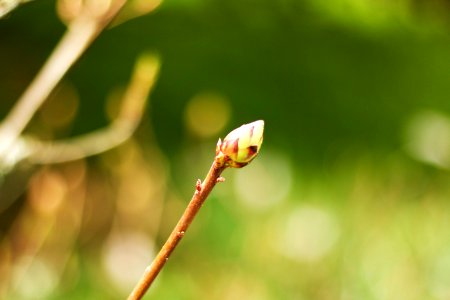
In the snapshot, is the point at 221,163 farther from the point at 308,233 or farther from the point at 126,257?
the point at 308,233

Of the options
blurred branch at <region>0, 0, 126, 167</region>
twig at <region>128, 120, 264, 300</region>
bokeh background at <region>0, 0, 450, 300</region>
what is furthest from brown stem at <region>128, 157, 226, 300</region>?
bokeh background at <region>0, 0, 450, 300</region>

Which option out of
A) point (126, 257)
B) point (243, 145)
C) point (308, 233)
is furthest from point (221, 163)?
point (308, 233)

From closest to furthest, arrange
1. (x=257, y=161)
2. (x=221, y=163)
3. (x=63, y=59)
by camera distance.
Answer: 1. (x=221, y=163)
2. (x=63, y=59)
3. (x=257, y=161)

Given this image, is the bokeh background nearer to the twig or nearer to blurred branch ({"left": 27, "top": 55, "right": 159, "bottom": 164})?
blurred branch ({"left": 27, "top": 55, "right": 159, "bottom": 164})

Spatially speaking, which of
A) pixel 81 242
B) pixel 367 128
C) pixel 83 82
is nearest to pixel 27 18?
pixel 83 82

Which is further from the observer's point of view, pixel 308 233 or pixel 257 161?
pixel 257 161

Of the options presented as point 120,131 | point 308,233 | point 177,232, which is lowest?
point 308,233
